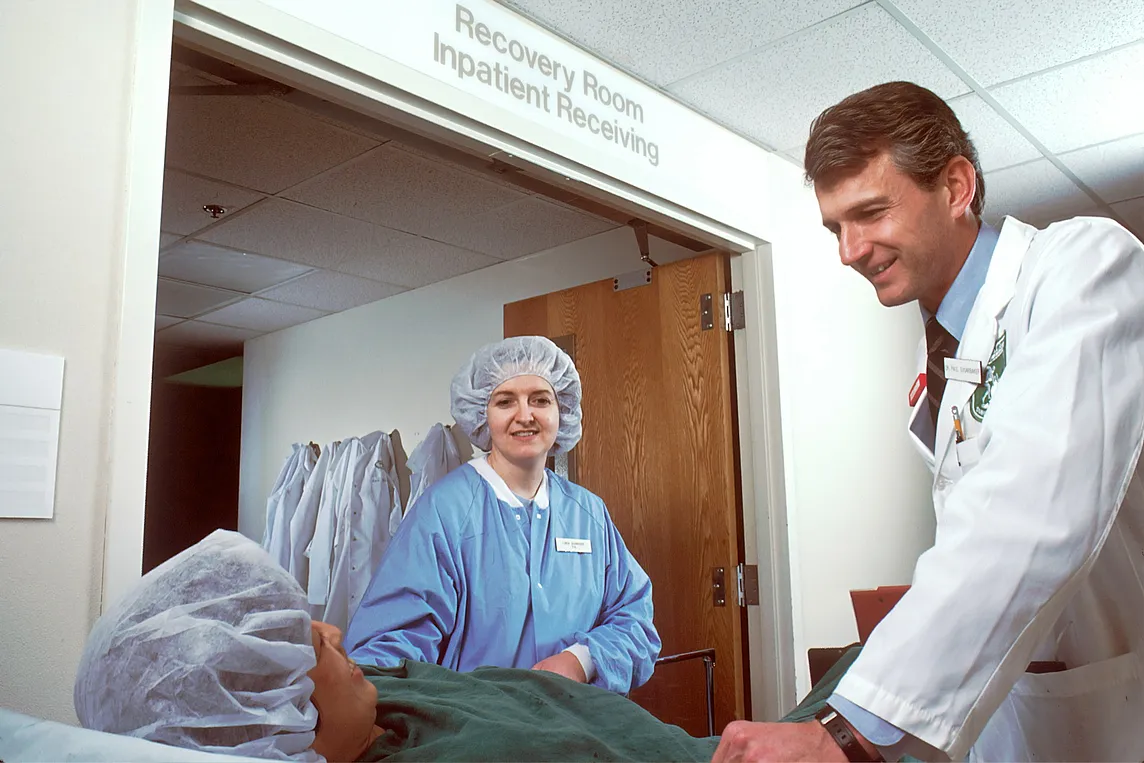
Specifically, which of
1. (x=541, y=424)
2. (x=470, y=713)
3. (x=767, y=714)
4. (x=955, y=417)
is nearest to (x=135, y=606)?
(x=470, y=713)

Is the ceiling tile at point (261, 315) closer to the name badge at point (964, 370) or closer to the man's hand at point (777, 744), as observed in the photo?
the name badge at point (964, 370)

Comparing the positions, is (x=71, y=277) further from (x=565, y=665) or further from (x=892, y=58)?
(x=892, y=58)

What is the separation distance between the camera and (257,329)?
4770 mm

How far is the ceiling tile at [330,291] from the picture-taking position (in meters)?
3.96

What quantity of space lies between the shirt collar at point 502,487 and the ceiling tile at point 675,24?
1075mm

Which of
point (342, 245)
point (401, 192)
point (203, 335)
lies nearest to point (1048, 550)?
point (401, 192)

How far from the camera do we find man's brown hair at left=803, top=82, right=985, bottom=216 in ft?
4.30

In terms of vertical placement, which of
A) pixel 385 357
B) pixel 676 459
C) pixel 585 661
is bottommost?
pixel 585 661

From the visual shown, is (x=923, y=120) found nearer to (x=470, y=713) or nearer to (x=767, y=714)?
(x=470, y=713)

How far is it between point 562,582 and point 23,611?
1297 mm

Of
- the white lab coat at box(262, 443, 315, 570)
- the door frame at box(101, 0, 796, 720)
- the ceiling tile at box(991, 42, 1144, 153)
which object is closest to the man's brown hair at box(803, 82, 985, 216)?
the door frame at box(101, 0, 796, 720)

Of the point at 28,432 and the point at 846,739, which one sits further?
the point at 28,432

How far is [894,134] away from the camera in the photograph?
1.31 meters

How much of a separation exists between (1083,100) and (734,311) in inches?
45.3
